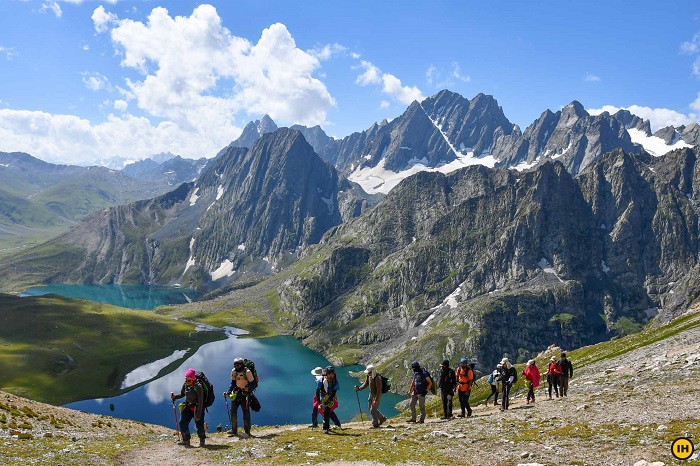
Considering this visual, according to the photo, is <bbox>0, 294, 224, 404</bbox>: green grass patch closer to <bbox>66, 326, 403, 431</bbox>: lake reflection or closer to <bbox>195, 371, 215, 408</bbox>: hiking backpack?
<bbox>66, 326, 403, 431</bbox>: lake reflection

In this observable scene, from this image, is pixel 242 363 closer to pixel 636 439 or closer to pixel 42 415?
pixel 636 439

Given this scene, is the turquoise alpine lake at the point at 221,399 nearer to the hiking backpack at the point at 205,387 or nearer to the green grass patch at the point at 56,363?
the green grass patch at the point at 56,363

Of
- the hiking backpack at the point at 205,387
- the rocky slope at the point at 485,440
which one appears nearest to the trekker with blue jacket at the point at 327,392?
the rocky slope at the point at 485,440

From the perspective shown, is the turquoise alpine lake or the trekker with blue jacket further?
the turquoise alpine lake

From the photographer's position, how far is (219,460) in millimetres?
25781

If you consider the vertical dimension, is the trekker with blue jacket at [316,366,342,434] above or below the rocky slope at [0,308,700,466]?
above

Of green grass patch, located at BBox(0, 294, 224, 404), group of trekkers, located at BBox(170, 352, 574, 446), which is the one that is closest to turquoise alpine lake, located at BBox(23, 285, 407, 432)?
green grass patch, located at BBox(0, 294, 224, 404)

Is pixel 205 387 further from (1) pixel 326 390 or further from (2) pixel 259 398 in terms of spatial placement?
(2) pixel 259 398

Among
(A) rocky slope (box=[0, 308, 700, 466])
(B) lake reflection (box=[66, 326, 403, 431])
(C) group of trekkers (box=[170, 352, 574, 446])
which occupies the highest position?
(C) group of trekkers (box=[170, 352, 574, 446])

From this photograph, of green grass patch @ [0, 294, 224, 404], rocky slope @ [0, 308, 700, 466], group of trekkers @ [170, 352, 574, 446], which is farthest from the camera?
green grass patch @ [0, 294, 224, 404]

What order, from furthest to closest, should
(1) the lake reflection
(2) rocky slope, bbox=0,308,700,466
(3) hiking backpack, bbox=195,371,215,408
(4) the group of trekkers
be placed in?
1. (1) the lake reflection
2. (3) hiking backpack, bbox=195,371,215,408
3. (4) the group of trekkers
4. (2) rocky slope, bbox=0,308,700,466

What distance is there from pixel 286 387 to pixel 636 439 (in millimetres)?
166108

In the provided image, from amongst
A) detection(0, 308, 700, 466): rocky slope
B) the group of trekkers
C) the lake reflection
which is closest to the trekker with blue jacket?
the group of trekkers

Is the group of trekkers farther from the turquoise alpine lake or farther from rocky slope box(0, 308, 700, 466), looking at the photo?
the turquoise alpine lake
